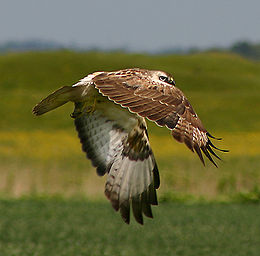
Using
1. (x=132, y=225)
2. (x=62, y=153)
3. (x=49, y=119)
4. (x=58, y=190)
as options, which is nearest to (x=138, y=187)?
(x=132, y=225)

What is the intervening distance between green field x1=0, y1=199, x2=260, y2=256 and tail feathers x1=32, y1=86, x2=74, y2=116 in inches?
371

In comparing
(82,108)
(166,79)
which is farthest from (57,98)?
(166,79)

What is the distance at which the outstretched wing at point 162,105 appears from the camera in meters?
4.10

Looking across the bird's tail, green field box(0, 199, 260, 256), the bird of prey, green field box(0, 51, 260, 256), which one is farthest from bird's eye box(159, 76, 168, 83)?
green field box(0, 199, 260, 256)

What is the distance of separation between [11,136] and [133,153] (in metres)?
33.4

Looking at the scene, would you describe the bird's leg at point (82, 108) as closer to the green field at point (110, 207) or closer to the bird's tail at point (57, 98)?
the bird's tail at point (57, 98)

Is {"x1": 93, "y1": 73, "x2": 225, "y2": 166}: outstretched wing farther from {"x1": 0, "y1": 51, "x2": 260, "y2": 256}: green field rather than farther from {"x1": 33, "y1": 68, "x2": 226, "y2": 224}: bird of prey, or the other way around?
{"x1": 0, "y1": 51, "x2": 260, "y2": 256}: green field

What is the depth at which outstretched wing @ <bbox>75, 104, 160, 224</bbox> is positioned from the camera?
5.70m

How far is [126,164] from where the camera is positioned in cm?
577

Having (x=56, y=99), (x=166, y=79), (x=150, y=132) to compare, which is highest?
(x=166, y=79)

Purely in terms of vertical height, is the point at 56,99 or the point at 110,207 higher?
the point at 56,99

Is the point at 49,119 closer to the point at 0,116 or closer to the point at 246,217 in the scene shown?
the point at 0,116

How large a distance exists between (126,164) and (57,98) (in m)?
0.87

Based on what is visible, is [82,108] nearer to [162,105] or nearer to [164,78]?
[164,78]
